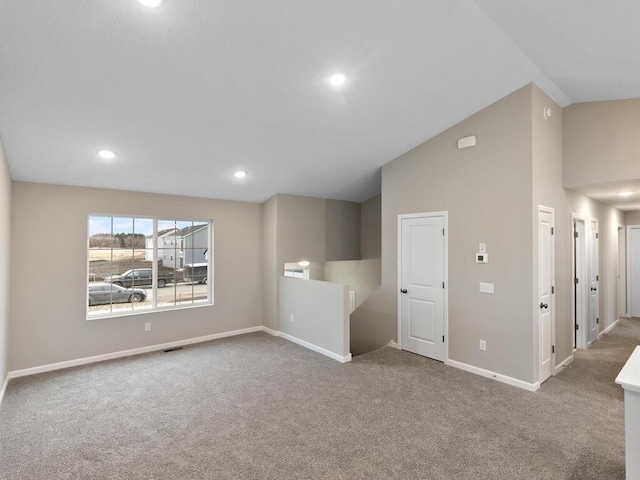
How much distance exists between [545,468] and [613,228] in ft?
19.7

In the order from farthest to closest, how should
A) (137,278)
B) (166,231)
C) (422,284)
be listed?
(166,231) → (137,278) → (422,284)

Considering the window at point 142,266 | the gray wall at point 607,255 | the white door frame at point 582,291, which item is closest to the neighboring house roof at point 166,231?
the window at point 142,266

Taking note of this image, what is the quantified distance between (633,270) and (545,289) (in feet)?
16.9

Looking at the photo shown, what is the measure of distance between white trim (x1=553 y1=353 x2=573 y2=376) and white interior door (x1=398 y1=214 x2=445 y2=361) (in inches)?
51.6

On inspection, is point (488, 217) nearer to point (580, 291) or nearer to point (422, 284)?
point (422, 284)

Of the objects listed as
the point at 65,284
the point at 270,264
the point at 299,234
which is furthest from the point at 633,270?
the point at 65,284

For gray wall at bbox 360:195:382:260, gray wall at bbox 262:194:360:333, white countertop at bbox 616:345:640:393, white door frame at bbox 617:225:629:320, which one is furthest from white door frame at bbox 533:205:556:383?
white door frame at bbox 617:225:629:320

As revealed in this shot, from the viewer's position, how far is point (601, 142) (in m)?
4.02

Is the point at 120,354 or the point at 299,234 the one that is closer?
the point at 120,354

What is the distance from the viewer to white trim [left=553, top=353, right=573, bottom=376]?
416cm

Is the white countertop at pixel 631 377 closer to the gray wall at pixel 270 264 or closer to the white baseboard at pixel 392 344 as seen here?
the white baseboard at pixel 392 344

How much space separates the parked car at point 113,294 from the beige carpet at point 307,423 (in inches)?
Result: 34.0

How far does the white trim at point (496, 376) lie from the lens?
144 inches

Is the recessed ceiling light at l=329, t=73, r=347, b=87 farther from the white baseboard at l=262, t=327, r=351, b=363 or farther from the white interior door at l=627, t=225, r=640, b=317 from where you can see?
the white interior door at l=627, t=225, r=640, b=317
